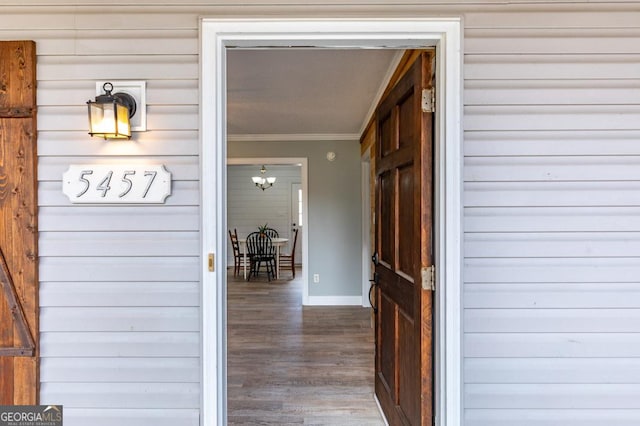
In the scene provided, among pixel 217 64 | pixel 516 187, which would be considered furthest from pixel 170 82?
pixel 516 187

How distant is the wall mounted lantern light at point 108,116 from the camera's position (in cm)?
136

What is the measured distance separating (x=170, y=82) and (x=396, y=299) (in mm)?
1568

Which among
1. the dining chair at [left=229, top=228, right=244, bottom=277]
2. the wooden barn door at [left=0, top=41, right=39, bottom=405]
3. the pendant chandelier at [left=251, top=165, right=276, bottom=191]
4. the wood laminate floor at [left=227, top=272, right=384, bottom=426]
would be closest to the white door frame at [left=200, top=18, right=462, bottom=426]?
the wooden barn door at [left=0, top=41, right=39, bottom=405]

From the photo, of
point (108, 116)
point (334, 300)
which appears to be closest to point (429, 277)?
point (108, 116)

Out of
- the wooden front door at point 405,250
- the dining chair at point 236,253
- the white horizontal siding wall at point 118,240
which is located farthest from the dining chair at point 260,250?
the white horizontal siding wall at point 118,240

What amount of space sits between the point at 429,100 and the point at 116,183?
55.7 inches

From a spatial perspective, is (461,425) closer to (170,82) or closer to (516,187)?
(516,187)

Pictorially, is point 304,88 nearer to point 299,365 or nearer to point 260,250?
point 299,365

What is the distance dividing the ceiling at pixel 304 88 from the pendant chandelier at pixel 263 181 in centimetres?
Result: 325

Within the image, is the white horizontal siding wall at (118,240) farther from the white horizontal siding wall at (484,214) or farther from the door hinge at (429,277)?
the door hinge at (429,277)

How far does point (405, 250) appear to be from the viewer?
1766 millimetres

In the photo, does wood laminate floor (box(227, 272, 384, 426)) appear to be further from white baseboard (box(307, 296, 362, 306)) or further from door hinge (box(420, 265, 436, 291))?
door hinge (box(420, 265, 436, 291))

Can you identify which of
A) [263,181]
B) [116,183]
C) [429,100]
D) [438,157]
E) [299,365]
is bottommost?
[299,365]

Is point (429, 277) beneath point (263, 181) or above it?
beneath
